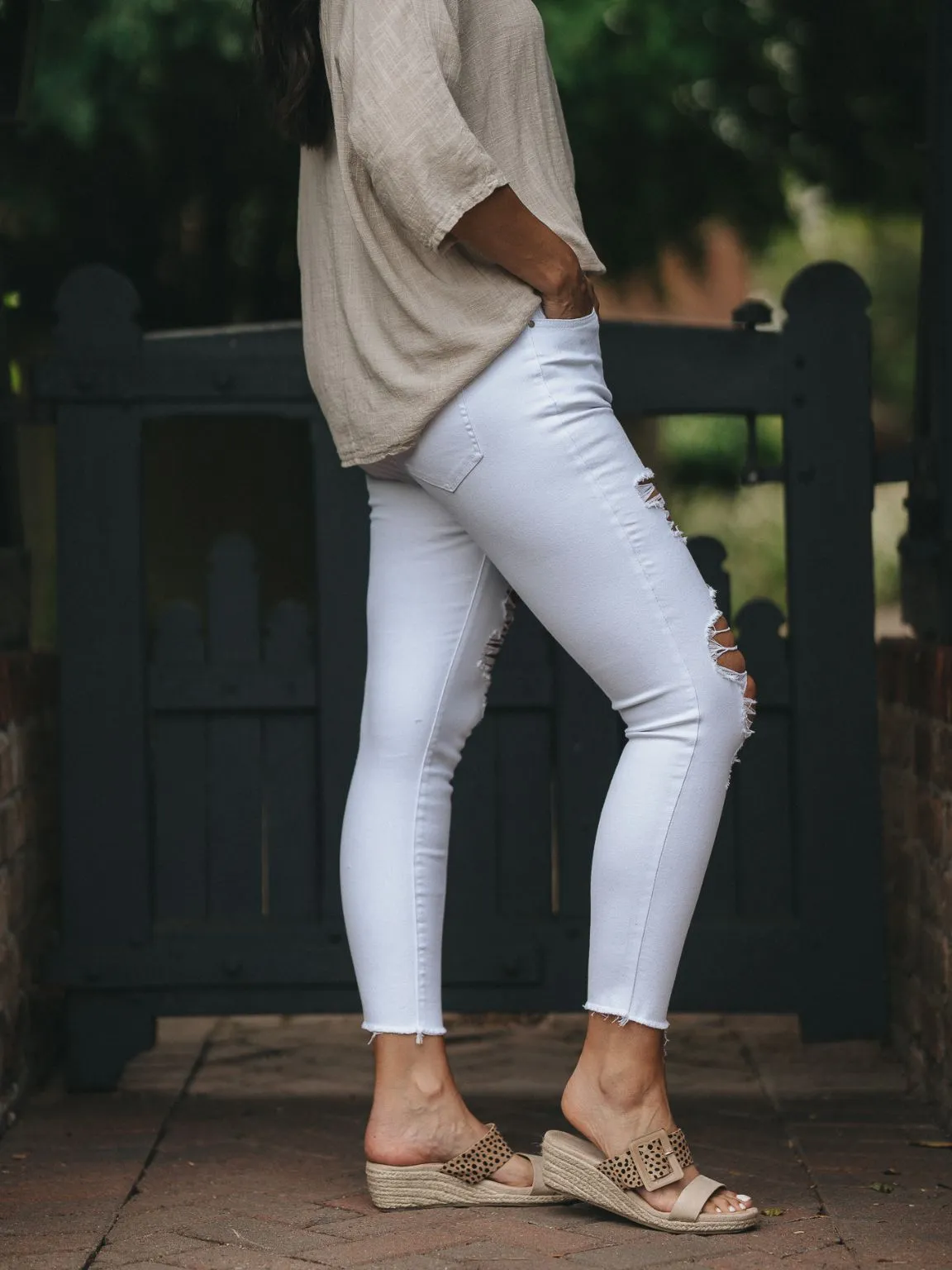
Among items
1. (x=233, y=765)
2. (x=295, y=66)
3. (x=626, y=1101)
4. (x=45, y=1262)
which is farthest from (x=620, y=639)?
(x=233, y=765)

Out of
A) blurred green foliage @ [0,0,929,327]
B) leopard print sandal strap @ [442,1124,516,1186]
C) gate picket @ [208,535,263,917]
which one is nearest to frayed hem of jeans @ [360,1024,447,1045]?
leopard print sandal strap @ [442,1124,516,1186]

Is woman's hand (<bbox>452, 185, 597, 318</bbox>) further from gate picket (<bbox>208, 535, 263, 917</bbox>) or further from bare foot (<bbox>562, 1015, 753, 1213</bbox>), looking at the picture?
gate picket (<bbox>208, 535, 263, 917</bbox>)

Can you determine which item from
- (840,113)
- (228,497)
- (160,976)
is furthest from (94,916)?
(840,113)

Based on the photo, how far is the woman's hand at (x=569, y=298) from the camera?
2363 millimetres

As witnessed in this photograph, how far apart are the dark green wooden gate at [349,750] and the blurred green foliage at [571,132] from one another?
2032 millimetres

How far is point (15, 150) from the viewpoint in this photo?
5.37 meters

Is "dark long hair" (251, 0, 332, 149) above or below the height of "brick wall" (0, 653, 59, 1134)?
above

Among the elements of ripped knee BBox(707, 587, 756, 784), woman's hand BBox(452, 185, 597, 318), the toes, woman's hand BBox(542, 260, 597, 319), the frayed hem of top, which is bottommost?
the toes

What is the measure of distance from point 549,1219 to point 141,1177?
0.66 meters

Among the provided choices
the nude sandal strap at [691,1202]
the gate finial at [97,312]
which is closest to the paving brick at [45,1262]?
the nude sandal strap at [691,1202]

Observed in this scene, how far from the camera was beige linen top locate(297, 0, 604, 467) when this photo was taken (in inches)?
89.3

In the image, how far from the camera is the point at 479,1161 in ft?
8.15

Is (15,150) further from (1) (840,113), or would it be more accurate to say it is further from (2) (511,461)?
(2) (511,461)

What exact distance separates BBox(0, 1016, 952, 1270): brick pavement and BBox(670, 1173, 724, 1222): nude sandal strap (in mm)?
30
